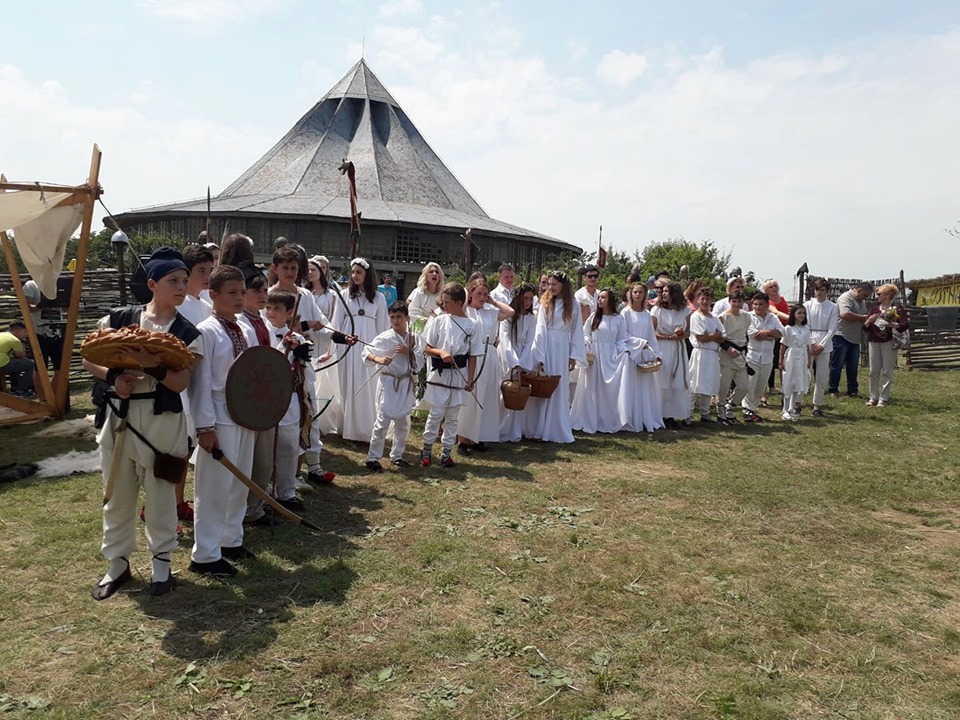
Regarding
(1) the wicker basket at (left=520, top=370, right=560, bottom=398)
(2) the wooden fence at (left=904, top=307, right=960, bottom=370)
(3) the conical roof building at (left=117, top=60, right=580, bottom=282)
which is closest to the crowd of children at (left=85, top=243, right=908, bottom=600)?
(1) the wicker basket at (left=520, top=370, right=560, bottom=398)

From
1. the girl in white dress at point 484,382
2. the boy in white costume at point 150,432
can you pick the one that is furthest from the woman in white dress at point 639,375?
the boy in white costume at point 150,432

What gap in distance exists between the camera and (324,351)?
775 centimetres

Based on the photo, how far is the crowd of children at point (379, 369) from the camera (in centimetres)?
406

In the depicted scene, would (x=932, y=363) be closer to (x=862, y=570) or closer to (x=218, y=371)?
(x=862, y=570)

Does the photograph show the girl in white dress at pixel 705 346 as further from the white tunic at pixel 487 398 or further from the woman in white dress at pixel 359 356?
the woman in white dress at pixel 359 356

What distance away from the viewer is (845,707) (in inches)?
122

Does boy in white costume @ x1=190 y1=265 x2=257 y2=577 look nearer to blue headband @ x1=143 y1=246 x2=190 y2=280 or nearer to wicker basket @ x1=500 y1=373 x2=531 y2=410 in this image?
blue headband @ x1=143 y1=246 x2=190 y2=280

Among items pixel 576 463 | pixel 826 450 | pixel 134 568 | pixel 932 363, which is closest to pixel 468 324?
pixel 576 463

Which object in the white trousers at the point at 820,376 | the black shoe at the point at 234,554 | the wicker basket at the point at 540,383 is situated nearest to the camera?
the black shoe at the point at 234,554

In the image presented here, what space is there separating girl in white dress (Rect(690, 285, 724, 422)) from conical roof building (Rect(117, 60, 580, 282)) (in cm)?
2626

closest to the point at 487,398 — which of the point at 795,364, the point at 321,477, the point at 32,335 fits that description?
the point at 321,477

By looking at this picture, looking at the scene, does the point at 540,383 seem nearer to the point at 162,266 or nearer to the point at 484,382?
the point at 484,382

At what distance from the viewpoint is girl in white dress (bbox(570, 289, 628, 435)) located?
31.7 feet

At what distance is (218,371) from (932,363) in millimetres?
19626
